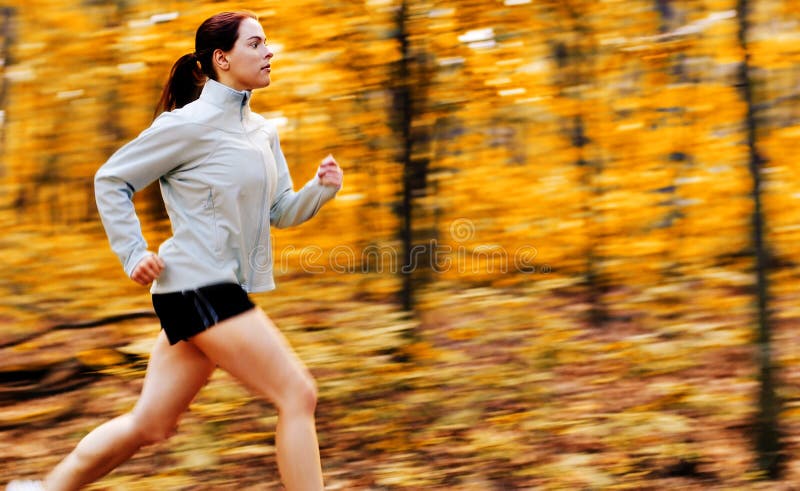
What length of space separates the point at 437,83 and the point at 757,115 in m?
1.50

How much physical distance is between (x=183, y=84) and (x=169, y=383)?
97 cm

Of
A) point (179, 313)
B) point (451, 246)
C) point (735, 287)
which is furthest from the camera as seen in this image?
point (451, 246)

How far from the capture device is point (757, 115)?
3957mm

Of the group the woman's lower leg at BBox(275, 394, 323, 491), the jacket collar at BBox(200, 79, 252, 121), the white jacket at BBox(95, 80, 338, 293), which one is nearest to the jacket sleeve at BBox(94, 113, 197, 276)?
the white jacket at BBox(95, 80, 338, 293)

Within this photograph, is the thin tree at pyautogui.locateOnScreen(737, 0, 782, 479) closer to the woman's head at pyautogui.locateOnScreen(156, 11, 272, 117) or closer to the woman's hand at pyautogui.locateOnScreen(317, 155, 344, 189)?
the woman's hand at pyautogui.locateOnScreen(317, 155, 344, 189)

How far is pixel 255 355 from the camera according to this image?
2.89 metres

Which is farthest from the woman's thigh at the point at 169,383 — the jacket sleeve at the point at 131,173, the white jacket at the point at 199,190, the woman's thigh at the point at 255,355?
the jacket sleeve at the point at 131,173

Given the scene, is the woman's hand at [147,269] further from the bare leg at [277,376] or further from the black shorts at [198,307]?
the bare leg at [277,376]

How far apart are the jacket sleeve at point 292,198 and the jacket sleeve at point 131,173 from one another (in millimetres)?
384

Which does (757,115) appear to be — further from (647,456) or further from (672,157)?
(647,456)

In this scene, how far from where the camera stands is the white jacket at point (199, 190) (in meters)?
2.86

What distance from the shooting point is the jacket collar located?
296 cm

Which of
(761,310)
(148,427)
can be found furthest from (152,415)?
(761,310)

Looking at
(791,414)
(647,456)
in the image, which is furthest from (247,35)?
(791,414)
